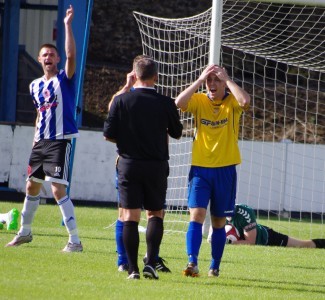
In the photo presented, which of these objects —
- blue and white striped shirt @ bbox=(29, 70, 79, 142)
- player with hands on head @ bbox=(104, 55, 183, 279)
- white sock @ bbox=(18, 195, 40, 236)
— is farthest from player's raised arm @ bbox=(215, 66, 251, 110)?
white sock @ bbox=(18, 195, 40, 236)

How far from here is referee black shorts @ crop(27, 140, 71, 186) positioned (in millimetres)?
10078

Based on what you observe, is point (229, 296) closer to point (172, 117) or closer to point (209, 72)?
point (172, 117)

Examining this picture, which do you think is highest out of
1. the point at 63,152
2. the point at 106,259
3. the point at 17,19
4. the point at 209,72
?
the point at 17,19

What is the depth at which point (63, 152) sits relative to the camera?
10.1m

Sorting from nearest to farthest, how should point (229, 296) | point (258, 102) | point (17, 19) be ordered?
point (229, 296) → point (17, 19) → point (258, 102)

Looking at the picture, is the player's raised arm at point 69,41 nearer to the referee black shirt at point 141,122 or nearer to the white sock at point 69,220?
the white sock at point 69,220

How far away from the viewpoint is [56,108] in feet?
33.5

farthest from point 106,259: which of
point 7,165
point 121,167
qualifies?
point 7,165

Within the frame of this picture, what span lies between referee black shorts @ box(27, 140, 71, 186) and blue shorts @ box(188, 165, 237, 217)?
64.7 inches

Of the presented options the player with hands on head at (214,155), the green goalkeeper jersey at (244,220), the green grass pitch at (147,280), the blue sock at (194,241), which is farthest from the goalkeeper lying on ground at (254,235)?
the blue sock at (194,241)

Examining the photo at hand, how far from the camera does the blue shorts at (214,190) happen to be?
8.98 metres

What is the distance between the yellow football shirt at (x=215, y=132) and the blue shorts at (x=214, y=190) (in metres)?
0.07

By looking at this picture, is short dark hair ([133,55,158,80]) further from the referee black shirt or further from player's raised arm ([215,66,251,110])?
player's raised arm ([215,66,251,110])

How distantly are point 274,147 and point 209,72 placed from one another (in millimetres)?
10757
